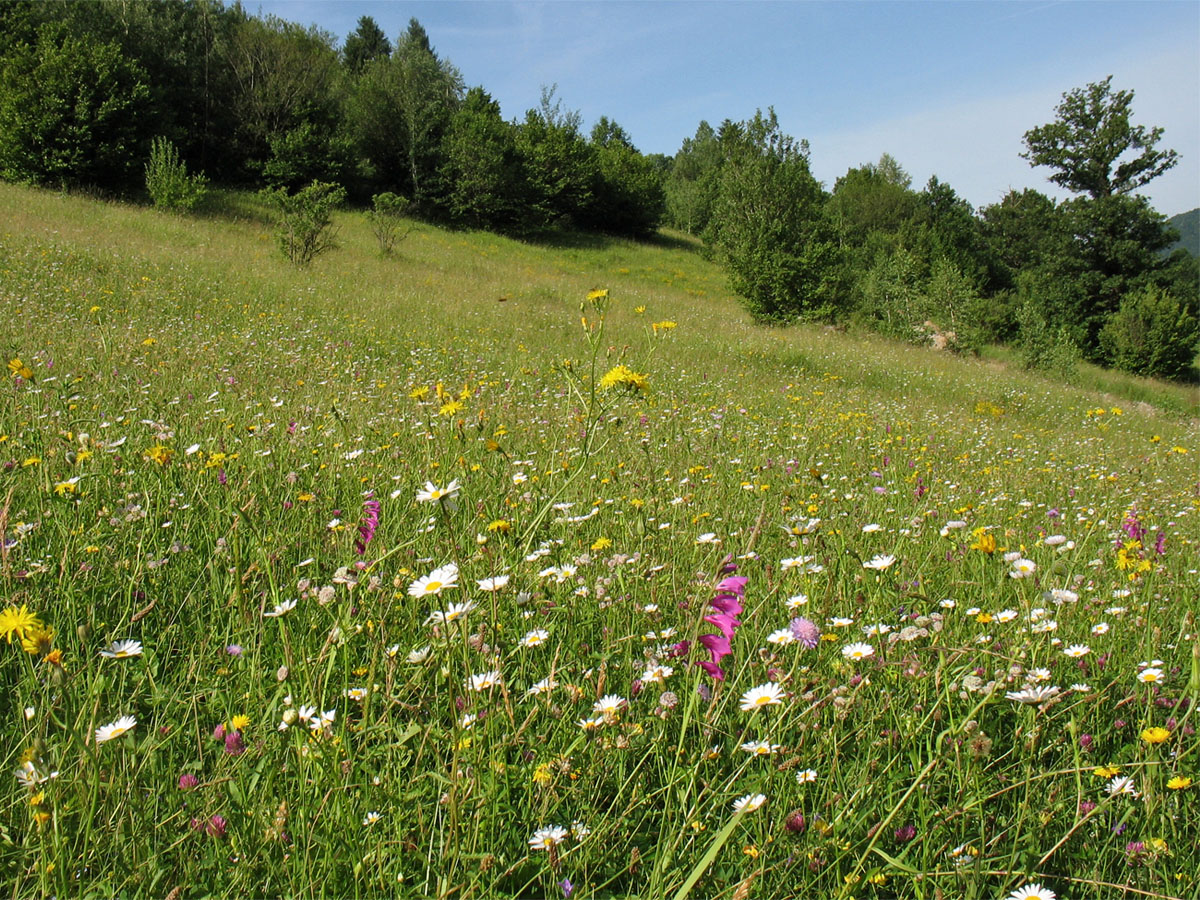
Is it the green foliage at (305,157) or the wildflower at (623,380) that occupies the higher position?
the green foliage at (305,157)

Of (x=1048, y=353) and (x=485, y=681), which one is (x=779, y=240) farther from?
(x=485, y=681)

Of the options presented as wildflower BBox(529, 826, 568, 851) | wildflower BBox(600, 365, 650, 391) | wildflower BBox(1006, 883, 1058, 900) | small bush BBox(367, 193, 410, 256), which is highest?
small bush BBox(367, 193, 410, 256)

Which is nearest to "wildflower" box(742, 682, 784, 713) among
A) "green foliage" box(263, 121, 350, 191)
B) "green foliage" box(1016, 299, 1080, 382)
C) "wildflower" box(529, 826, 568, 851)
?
"wildflower" box(529, 826, 568, 851)

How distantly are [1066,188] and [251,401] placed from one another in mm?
38259

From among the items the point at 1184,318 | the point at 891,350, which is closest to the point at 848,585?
the point at 891,350

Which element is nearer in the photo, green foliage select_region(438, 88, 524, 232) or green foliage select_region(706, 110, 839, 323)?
green foliage select_region(706, 110, 839, 323)

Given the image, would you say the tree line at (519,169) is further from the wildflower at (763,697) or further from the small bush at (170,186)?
the wildflower at (763,697)

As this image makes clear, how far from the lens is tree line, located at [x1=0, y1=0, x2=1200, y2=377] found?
20359 millimetres

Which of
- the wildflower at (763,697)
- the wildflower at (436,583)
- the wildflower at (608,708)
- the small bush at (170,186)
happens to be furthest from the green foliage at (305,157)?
the wildflower at (763,697)

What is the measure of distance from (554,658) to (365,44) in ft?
202

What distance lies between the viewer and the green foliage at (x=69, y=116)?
19.7 metres

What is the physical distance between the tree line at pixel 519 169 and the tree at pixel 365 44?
11.0 m

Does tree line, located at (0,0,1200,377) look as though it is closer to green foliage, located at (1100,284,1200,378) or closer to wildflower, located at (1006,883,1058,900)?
green foliage, located at (1100,284,1200,378)

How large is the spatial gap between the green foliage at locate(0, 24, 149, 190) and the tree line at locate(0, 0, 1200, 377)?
68 millimetres
